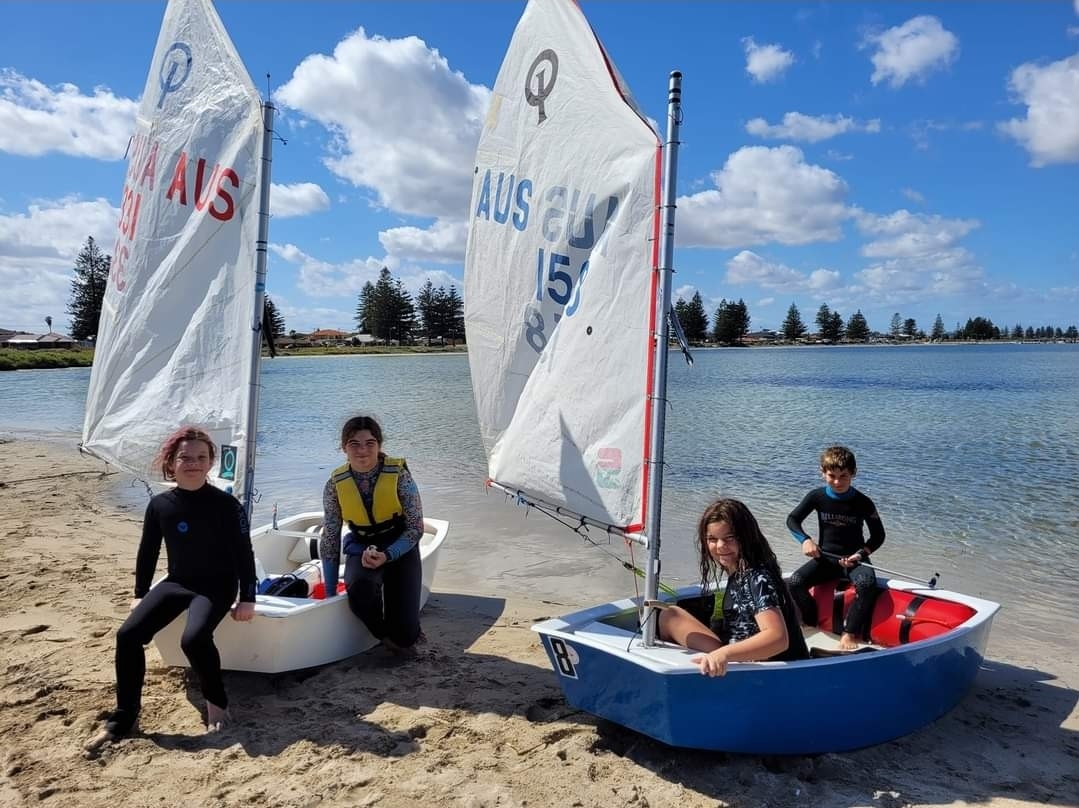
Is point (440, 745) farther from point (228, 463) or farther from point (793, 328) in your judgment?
point (793, 328)

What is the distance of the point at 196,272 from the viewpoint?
4.39 m

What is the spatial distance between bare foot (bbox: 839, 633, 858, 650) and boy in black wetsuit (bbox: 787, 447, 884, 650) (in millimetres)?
124

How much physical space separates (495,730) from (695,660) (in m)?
1.05

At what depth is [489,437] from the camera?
13.1 feet

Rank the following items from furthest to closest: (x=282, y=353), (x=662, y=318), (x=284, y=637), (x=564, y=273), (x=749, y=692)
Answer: (x=282, y=353)
(x=284, y=637)
(x=564, y=273)
(x=662, y=318)
(x=749, y=692)

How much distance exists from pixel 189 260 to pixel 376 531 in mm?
1900

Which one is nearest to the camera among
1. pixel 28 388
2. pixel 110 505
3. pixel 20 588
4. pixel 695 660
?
pixel 695 660

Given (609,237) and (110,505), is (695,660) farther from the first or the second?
(110,505)

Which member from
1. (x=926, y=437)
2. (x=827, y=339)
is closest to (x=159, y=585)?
(x=926, y=437)

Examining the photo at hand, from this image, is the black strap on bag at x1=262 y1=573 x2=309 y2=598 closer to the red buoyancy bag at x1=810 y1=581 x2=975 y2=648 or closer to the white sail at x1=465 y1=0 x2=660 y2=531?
the white sail at x1=465 y1=0 x2=660 y2=531

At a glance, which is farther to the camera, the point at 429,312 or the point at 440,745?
the point at 429,312

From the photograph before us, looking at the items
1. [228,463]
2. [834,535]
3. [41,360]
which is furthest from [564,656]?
[41,360]

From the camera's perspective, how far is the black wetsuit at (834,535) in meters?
4.37

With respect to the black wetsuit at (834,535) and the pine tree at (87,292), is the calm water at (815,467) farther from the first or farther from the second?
the pine tree at (87,292)
